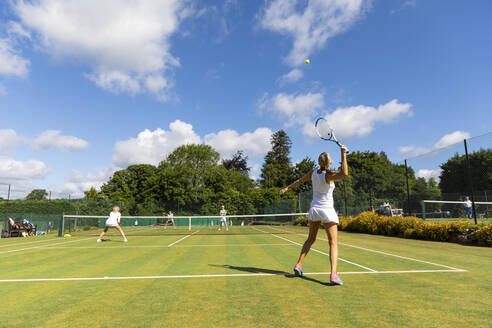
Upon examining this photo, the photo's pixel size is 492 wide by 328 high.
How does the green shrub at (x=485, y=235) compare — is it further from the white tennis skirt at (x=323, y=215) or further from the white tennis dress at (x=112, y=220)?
the white tennis dress at (x=112, y=220)

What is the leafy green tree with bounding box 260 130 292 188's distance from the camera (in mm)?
64250

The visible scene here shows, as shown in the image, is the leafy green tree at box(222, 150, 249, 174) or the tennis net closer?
the tennis net

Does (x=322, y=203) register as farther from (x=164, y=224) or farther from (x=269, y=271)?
(x=164, y=224)

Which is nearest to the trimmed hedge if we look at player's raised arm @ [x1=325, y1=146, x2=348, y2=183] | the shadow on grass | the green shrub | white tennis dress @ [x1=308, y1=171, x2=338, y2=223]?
the green shrub

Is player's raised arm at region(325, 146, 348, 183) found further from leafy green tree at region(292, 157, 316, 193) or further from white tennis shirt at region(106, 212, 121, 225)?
leafy green tree at region(292, 157, 316, 193)

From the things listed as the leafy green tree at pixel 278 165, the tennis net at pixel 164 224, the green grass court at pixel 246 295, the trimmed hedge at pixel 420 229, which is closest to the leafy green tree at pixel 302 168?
the leafy green tree at pixel 278 165

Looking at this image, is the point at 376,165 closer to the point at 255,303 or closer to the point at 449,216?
the point at 449,216

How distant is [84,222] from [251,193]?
3175cm

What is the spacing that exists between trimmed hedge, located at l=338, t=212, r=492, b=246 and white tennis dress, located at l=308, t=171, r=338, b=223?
8.45 metres

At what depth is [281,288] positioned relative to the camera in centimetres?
439

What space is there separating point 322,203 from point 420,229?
10735mm

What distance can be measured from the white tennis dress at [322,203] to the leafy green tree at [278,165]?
5896 centimetres

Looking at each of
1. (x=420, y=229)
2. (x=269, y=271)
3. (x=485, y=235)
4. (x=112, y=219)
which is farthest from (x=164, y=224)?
(x=269, y=271)

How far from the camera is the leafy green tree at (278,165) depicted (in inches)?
2530
